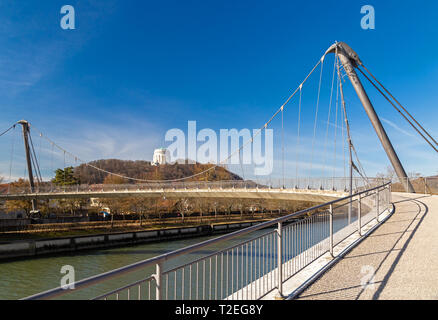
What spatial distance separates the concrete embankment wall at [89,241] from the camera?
2151 centimetres

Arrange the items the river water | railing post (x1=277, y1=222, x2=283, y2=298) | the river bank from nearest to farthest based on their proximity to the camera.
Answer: railing post (x1=277, y1=222, x2=283, y2=298) → the river water → the river bank

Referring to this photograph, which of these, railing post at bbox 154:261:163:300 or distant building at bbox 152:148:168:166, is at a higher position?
distant building at bbox 152:148:168:166

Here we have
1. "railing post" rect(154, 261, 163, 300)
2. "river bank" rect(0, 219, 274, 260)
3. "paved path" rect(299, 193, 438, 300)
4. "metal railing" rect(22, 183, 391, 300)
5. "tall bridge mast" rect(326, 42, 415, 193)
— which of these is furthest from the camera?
"river bank" rect(0, 219, 274, 260)

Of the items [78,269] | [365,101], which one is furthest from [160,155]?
[365,101]

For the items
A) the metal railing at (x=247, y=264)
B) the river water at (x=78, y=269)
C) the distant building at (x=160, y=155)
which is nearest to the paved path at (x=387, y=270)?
the metal railing at (x=247, y=264)

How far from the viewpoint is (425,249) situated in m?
5.36

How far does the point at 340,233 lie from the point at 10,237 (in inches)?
1140

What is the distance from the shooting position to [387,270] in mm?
4273

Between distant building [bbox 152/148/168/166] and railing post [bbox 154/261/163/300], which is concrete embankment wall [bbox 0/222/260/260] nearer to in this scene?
railing post [bbox 154/261/163/300]

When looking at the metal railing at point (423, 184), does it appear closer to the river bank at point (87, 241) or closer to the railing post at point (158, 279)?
the railing post at point (158, 279)

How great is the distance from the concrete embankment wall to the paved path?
23.7m

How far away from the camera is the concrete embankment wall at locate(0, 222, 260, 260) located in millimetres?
21508

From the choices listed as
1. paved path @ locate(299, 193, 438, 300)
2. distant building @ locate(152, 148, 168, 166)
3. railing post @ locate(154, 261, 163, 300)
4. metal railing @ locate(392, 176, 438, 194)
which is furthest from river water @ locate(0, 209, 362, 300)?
distant building @ locate(152, 148, 168, 166)

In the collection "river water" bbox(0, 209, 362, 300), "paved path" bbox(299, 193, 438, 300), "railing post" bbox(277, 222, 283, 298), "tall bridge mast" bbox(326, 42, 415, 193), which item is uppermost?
"tall bridge mast" bbox(326, 42, 415, 193)
